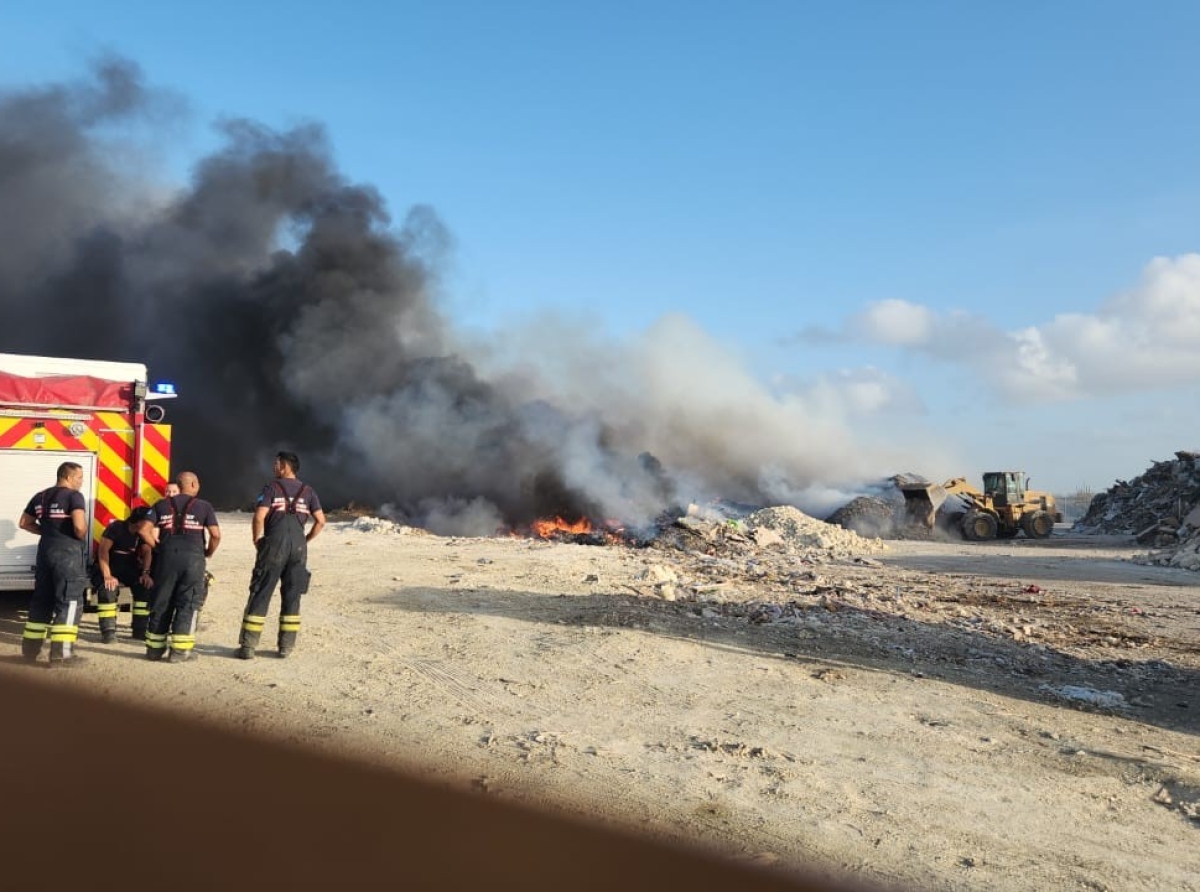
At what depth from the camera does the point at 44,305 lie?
99.1ft

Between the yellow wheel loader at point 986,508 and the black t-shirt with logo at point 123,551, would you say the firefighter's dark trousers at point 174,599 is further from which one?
the yellow wheel loader at point 986,508

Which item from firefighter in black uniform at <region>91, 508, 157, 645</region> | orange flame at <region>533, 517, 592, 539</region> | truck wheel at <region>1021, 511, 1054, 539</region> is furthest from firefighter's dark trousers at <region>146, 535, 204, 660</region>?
truck wheel at <region>1021, 511, 1054, 539</region>

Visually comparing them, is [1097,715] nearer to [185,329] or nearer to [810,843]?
[810,843]

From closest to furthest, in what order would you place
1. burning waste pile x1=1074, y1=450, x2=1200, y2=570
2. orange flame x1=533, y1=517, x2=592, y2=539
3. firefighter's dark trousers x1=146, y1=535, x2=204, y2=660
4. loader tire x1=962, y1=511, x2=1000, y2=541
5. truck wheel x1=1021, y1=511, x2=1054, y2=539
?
firefighter's dark trousers x1=146, y1=535, x2=204, y2=660, orange flame x1=533, y1=517, x2=592, y2=539, burning waste pile x1=1074, y1=450, x2=1200, y2=570, loader tire x1=962, y1=511, x2=1000, y2=541, truck wheel x1=1021, y1=511, x2=1054, y2=539

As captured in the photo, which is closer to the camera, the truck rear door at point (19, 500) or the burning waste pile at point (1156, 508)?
the truck rear door at point (19, 500)

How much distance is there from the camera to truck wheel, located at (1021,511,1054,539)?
29531 millimetres

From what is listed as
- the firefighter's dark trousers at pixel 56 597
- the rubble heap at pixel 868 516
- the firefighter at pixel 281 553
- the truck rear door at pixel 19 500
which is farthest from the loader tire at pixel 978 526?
the firefighter's dark trousers at pixel 56 597

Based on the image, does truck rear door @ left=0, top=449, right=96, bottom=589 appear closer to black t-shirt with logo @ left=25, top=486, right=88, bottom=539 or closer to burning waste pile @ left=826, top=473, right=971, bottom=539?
black t-shirt with logo @ left=25, top=486, right=88, bottom=539

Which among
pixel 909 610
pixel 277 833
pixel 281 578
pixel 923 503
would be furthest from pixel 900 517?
pixel 277 833

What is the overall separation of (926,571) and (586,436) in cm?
1105

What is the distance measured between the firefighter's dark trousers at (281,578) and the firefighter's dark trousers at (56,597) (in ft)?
3.71

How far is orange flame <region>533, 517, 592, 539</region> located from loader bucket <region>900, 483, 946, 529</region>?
39.6 ft

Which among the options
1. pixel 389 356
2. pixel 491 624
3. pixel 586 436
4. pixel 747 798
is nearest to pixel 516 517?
pixel 586 436

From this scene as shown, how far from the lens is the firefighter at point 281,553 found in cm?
638
